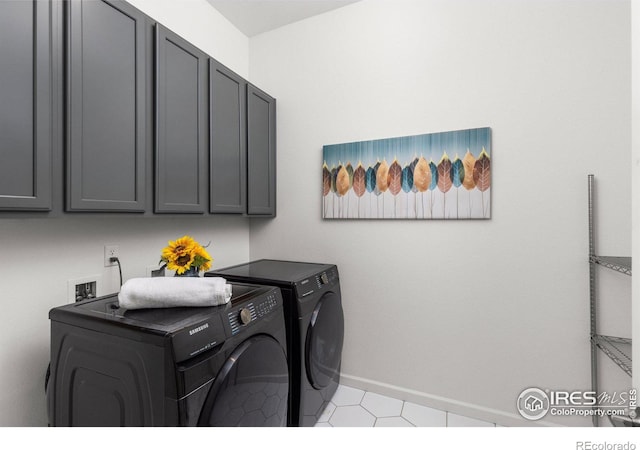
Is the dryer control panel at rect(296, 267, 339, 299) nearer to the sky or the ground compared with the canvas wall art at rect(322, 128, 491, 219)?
nearer to the ground

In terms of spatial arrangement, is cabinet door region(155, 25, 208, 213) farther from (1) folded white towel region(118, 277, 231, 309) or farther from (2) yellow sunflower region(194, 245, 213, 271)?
(1) folded white towel region(118, 277, 231, 309)

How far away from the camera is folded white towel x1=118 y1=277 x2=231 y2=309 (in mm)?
1098

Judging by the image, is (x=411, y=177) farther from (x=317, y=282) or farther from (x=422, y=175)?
(x=317, y=282)

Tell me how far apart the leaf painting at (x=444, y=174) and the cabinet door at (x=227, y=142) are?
1211 millimetres

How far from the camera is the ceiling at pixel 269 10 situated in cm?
208

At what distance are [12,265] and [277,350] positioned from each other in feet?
3.55

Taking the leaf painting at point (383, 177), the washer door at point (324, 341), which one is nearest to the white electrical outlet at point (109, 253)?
Answer: the washer door at point (324, 341)

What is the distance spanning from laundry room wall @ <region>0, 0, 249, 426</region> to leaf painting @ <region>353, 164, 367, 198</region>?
1.20 metres

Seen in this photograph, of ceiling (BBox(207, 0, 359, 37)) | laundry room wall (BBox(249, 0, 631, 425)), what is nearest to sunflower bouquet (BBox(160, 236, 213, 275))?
laundry room wall (BBox(249, 0, 631, 425))

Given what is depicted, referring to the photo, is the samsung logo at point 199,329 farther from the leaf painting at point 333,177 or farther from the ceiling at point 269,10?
the ceiling at point 269,10

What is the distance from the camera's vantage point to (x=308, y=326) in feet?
5.28

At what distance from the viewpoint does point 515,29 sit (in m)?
1.68
